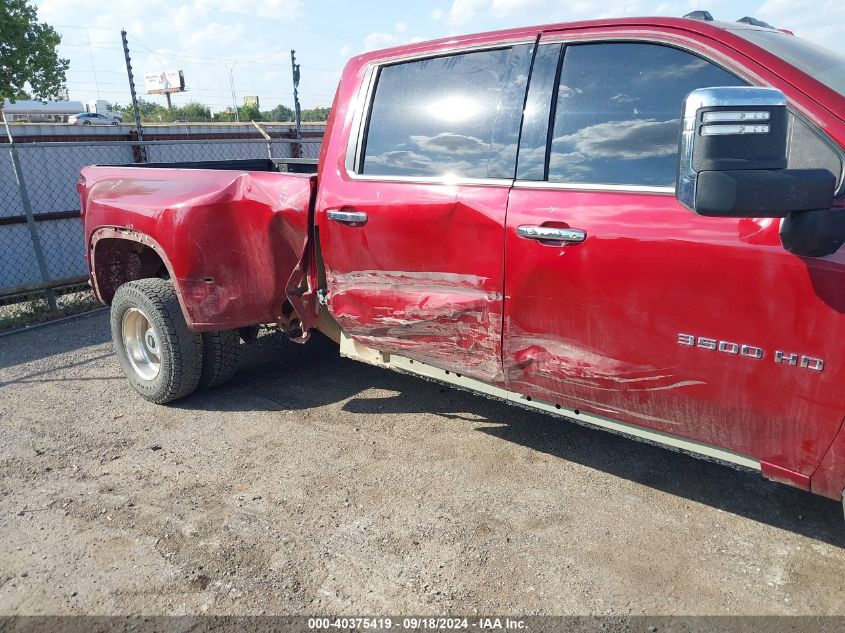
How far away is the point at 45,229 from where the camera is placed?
8.12 m

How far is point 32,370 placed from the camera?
516cm

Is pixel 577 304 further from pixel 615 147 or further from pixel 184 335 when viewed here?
pixel 184 335

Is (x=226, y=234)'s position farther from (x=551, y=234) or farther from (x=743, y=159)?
(x=743, y=159)

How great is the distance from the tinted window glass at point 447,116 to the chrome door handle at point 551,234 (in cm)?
29

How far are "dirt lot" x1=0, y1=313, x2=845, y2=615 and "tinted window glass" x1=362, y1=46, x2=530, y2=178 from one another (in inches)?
59.6

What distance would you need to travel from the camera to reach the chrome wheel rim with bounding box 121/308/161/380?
Result: 175 inches

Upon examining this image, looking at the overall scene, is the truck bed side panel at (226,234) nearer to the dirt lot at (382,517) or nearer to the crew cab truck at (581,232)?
the crew cab truck at (581,232)

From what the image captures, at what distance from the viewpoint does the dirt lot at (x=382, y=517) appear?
2.48 meters

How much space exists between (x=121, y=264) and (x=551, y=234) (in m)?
3.50

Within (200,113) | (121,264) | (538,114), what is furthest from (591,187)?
(200,113)

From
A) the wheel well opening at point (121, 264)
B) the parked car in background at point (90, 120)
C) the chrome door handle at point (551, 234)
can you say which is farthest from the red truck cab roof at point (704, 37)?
the parked car in background at point (90, 120)

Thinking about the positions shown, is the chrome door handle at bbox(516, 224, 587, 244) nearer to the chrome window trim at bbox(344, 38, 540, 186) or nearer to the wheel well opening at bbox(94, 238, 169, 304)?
the chrome window trim at bbox(344, 38, 540, 186)

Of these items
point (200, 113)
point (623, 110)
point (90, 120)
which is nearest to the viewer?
Result: point (623, 110)

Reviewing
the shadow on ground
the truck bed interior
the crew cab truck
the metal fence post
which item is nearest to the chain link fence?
the metal fence post
